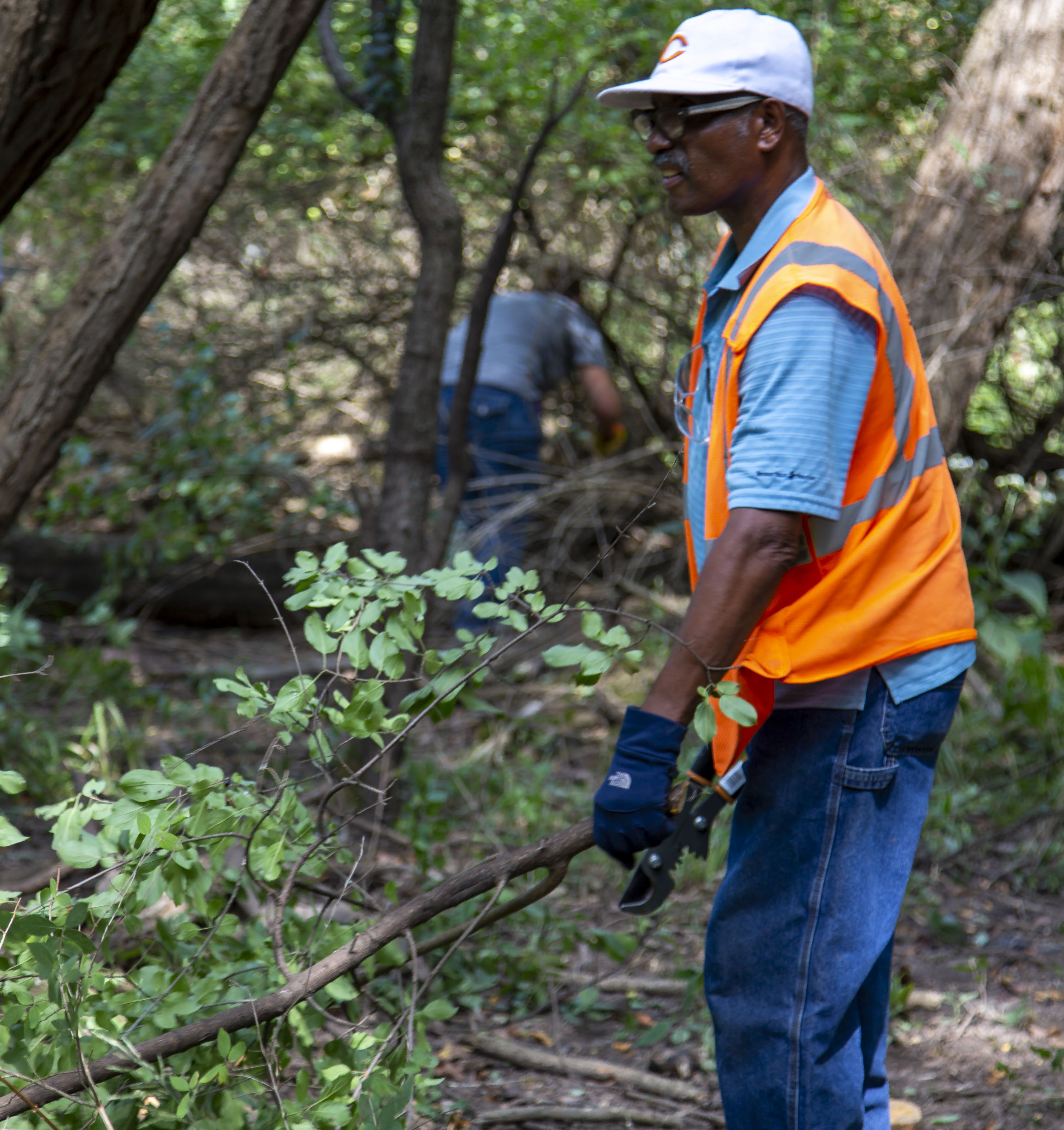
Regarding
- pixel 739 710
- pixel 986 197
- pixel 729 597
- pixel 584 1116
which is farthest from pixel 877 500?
pixel 986 197

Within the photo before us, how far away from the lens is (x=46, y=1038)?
173 cm

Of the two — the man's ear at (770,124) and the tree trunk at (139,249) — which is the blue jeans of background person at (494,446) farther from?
the man's ear at (770,124)

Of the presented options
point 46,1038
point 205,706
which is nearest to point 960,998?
point 46,1038

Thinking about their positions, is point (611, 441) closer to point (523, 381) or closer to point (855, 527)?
point (523, 381)

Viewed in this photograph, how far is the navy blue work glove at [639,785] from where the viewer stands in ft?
5.59

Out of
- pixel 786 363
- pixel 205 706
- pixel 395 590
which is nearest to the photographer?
pixel 786 363

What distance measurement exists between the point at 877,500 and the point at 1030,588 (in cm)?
377

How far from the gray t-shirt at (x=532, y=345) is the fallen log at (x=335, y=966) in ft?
12.7

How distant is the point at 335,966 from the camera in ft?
5.87

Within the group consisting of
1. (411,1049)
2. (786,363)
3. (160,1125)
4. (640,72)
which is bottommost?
Answer: (160,1125)

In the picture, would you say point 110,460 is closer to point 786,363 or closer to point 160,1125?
point 160,1125

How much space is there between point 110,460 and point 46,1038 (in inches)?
199

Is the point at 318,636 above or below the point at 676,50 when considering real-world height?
below

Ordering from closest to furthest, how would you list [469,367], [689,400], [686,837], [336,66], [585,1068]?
[686,837], [689,400], [585,1068], [469,367], [336,66]
